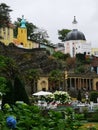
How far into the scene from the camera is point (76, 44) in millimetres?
121562

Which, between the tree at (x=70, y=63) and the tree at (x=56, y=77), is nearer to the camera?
the tree at (x=56, y=77)

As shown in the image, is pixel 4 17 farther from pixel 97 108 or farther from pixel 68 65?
pixel 97 108

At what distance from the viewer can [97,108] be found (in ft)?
131

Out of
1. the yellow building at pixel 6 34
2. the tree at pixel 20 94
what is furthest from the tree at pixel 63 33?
the tree at pixel 20 94

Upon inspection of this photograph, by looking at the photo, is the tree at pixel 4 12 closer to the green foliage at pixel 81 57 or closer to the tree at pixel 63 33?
the green foliage at pixel 81 57

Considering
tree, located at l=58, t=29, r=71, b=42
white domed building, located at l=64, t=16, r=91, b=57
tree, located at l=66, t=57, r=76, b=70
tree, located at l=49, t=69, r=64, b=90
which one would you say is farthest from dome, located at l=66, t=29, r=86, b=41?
tree, located at l=49, t=69, r=64, b=90

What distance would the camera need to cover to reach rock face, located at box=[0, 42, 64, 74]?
89588 millimetres

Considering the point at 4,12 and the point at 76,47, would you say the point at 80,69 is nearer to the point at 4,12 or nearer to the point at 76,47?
the point at 4,12

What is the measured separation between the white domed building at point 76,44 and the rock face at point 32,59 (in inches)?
1073

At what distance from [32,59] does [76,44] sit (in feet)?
105

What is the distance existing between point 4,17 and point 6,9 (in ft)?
5.41

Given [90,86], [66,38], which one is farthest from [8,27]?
[66,38]

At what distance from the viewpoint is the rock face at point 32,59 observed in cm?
8959

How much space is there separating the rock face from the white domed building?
27.3 m
